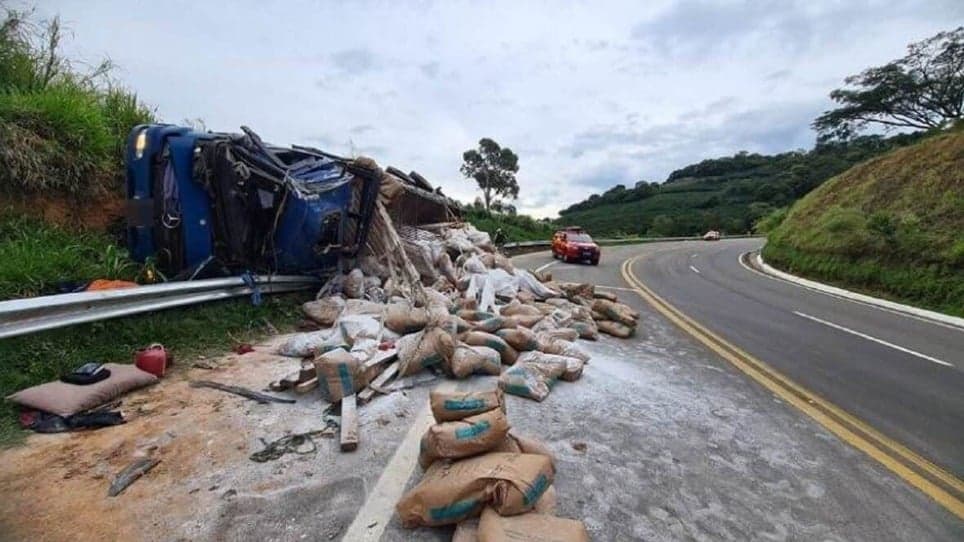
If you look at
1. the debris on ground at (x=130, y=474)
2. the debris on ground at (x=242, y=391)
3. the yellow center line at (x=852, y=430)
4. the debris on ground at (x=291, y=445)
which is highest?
the debris on ground at (x=242, y=391)

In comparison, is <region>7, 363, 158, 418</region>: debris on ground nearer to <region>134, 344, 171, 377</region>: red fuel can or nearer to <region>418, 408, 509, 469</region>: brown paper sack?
<region>134, 344, 171, 377</region>: red fuel can

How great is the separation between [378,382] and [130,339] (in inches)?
89.1

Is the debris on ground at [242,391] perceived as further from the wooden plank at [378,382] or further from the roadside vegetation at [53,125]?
the roadside vegetation at [53,125]

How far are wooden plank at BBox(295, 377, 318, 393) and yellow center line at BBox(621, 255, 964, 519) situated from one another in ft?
12.7

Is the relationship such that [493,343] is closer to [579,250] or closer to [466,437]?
[466,437]

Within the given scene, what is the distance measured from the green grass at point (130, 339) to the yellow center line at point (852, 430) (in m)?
5.14

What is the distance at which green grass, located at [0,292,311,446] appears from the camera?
3.23 metres

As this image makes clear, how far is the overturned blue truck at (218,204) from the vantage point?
16.1ft

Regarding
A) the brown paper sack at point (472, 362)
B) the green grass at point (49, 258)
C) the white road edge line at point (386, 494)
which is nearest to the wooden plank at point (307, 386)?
the white road edge line at point (386, 494)

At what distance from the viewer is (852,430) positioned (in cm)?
362

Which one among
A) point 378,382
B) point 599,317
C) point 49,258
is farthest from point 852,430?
point 49,258

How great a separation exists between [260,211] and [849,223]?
19042 millimetres

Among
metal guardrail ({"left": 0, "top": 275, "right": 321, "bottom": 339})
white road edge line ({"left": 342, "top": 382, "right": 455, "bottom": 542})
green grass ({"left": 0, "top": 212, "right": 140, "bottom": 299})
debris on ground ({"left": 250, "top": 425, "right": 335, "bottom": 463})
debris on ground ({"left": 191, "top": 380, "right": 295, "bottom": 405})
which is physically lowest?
white road edge line ({"left": 342, "top": 382, "right": 455, "bottom": 542})

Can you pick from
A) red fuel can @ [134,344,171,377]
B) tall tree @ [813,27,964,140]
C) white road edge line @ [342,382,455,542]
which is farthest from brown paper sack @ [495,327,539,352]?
tall tree @ [813,27,964,140]
